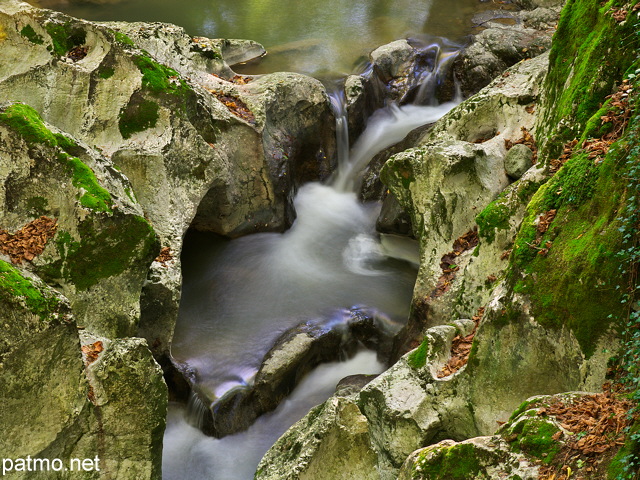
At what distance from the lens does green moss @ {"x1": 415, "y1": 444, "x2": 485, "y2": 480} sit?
178 inches

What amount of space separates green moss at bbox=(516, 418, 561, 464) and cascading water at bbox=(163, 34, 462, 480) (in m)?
4.90

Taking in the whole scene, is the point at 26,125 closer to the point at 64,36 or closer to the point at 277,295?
the point at 64,36

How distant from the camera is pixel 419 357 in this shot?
652 centimetres

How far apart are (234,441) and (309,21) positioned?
13125 millimetres

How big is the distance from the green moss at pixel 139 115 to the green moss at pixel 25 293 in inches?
170

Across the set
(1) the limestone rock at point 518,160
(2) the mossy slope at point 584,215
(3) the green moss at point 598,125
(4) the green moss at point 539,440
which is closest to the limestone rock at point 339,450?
(2) the mossy slope at point 584,215

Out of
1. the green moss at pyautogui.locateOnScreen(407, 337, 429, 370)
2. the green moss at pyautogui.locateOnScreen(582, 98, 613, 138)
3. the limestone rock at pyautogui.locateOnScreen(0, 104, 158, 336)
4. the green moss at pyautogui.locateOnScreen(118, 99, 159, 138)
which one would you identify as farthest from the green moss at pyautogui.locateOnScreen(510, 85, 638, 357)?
the green moss at pyautogui.locateOnScreen(118, 99, 159, 138)

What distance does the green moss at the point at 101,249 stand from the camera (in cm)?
711

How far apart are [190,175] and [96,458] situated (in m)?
4.72

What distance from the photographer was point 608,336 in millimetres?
4766

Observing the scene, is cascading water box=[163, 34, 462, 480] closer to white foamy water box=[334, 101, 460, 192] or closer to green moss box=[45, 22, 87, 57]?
white foamy water box=[334, 101, 460, 192]

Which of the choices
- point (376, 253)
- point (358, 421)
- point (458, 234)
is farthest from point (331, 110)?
point (358, 421)

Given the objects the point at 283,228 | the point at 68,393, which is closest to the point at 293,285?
the point at 283,228

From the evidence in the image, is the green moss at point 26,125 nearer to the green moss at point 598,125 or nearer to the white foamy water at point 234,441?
the white foamy water at point 234,441
